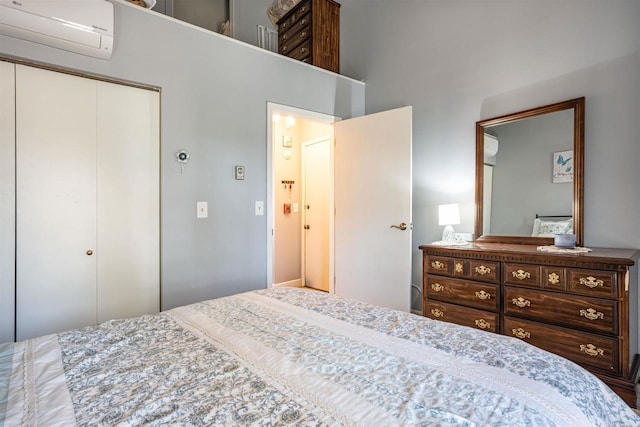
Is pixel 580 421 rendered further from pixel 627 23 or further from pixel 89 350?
pixel 627 23

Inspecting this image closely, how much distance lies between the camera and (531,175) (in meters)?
2.49

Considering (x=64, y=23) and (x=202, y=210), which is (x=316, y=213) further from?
(x=64, y=23)

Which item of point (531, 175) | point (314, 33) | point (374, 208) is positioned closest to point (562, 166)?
point (531, 175)

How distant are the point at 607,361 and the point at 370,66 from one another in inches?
126

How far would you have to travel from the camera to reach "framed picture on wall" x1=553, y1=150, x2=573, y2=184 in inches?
91.5

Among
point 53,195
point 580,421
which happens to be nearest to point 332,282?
point 53,195

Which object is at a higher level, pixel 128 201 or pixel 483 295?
pixel 128 201

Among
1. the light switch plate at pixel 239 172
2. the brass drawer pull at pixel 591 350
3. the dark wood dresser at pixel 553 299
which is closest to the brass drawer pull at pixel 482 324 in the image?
the dark wood dresser at pixel 553 299

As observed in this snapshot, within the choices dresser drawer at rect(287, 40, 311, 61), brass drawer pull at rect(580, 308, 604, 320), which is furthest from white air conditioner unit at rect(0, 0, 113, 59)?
brass drawer pull at rect(580, 308, 604, 320)

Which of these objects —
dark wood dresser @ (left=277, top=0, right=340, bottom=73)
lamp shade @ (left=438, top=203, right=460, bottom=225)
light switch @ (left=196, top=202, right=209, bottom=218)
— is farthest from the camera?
dark wood dresser @ (left=277, top=0, right=340, bottom=73)

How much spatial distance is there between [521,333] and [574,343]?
10.6 inches

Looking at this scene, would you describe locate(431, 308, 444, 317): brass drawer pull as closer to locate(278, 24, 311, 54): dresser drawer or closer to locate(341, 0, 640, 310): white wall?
locate(341, 0, 640, 310): white wall

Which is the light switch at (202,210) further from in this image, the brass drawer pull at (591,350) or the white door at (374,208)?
the brass drawer pull at (591,350)

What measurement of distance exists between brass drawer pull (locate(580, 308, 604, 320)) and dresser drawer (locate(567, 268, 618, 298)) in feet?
0.31
